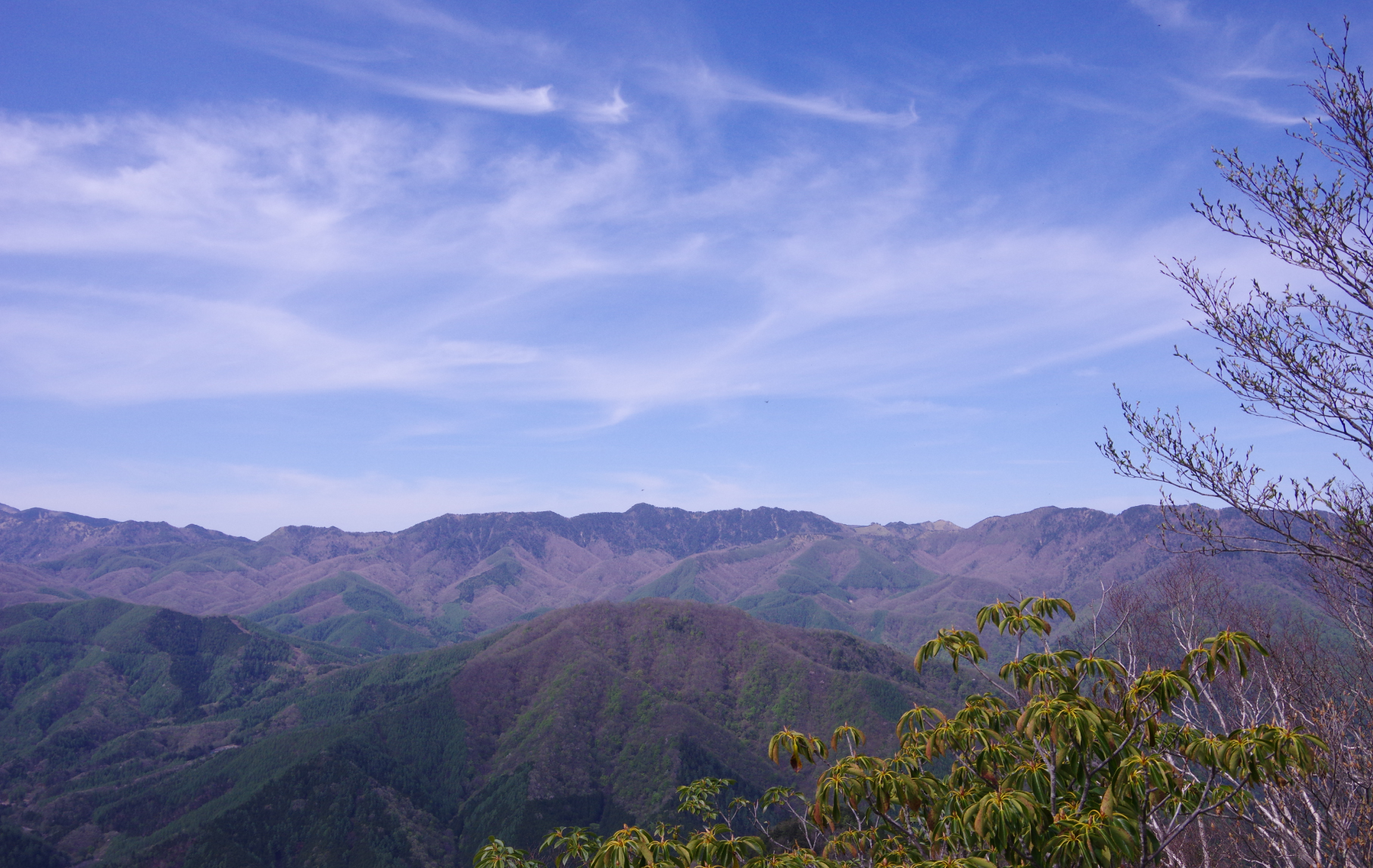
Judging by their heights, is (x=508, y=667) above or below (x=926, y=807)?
below

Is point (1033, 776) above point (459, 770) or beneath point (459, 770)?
above

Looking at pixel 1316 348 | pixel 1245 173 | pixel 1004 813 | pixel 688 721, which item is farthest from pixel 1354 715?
pixel 688 721

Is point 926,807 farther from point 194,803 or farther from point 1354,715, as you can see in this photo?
point 194,803

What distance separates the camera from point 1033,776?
9.39 metres

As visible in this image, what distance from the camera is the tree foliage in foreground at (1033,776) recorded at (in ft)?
27.1

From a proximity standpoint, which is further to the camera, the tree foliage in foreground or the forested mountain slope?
the forested mountain slope

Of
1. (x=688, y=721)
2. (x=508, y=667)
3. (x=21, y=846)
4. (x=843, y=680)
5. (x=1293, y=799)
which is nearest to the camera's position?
(x=1293, y=799)

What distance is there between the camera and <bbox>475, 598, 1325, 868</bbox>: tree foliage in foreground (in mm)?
8258

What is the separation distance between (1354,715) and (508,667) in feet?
651

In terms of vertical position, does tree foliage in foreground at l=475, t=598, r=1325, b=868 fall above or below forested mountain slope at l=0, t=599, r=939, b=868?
above

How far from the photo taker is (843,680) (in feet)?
599

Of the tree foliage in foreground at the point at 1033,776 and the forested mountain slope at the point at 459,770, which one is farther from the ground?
the tree foliage in foreground at the point at 1033,776

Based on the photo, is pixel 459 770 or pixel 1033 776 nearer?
pixel 1033 776

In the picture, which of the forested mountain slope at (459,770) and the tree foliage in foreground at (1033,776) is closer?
the tree foliage in foreground at (1033,776)
